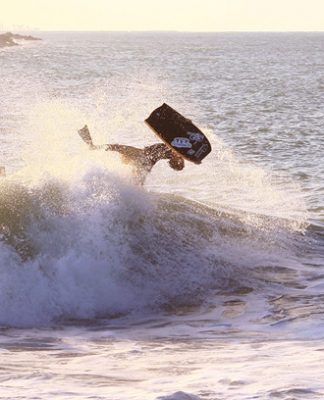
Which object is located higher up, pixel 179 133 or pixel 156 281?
pixel 179 133

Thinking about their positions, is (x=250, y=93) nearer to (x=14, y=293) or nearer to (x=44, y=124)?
(x=44, y=124)

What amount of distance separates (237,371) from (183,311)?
3.68m

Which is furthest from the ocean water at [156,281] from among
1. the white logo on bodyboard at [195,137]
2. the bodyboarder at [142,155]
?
the white logo on bodyboard at [195,137]

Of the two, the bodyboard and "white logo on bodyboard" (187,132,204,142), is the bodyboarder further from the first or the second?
"white logo on bodyboard" (187,132,204,142)

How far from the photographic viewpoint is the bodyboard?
1603 cm

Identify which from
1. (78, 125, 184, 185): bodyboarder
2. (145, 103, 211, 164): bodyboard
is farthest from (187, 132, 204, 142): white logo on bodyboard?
(78, 125, 184, 185): bodyboarder

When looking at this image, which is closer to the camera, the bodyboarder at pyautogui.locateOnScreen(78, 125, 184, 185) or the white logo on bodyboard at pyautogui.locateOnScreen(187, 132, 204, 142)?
the white logo on bodyboard at pyautogui.locateOnScreen(187, 132, 204, 142)

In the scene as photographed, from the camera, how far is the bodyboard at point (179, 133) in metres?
16.0

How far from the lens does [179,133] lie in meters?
16.0

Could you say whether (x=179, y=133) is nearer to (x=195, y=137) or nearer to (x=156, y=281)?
(x=195, y=137)

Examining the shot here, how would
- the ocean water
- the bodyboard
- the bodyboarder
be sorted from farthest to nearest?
1. the bodyboarder
2. the bodyboard
3. the ocean water

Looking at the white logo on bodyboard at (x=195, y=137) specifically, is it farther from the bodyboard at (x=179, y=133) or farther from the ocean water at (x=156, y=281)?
the ocean water at (x=156, y=281)

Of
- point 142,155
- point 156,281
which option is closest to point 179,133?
point 142,155

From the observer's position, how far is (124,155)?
53.9ft
